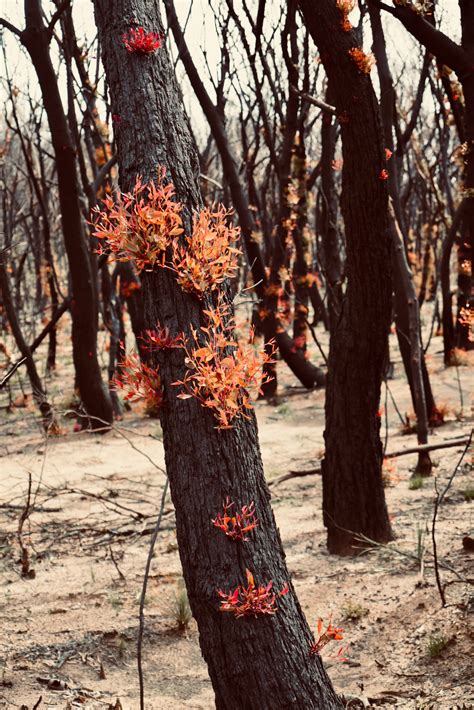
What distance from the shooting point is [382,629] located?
4.06 m

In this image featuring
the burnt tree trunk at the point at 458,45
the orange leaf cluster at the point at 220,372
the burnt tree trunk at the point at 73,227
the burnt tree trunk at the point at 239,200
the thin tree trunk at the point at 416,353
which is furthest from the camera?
the burnt tree trunk at the point at 239,200

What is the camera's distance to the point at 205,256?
2355 millimetres

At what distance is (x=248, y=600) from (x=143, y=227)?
1219mm

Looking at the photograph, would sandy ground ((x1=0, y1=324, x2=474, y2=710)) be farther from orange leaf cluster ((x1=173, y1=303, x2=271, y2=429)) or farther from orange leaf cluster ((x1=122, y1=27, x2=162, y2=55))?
orange leaf cluster ((x1=122, y1=27, x2=162, y2=55))

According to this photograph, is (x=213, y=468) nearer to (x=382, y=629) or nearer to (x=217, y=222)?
(x=217, y=222)

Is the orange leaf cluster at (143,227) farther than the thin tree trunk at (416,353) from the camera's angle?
No

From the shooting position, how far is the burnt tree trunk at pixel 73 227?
821 cm

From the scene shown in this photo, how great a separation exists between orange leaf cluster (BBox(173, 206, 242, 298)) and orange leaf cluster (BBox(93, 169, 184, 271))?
58 mm

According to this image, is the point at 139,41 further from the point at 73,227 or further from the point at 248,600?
the point at 73,227

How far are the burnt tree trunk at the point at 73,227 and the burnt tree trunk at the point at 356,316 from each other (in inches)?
193

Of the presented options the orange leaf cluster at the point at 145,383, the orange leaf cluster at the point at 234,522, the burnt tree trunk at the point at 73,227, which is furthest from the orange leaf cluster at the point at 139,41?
the burnt tree trunk at the point at 73,227

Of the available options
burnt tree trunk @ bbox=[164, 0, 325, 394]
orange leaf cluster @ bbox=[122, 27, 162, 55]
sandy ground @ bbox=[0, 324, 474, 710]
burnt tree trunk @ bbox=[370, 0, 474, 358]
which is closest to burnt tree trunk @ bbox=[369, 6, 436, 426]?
sandy ground @ bbox=[0, 324, 474, 710]

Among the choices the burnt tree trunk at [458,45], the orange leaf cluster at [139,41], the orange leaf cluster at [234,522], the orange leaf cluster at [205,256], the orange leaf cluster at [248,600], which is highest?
the burnt tree trunk at [458,45]

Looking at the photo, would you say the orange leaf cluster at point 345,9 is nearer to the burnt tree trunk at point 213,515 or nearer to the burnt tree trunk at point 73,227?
the burnt tree trunk at point 213,515
